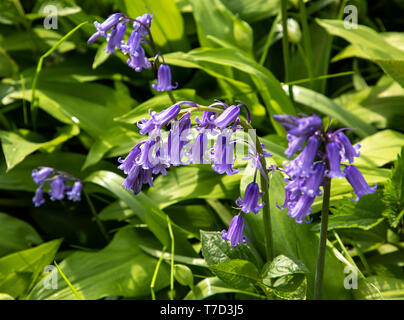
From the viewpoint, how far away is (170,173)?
2977 millimetres

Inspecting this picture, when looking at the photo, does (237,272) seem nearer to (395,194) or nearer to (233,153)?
(233,153)

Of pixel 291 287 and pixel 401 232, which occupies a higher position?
pixel 291 287

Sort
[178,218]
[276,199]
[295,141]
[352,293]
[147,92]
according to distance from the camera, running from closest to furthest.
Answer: [295,141]
[352,293]
[276,199]
[178,218]
[147,92]

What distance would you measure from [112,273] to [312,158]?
1.61m

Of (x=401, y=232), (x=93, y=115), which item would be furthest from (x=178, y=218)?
(x=401, y=232)

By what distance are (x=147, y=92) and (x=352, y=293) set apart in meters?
2.30

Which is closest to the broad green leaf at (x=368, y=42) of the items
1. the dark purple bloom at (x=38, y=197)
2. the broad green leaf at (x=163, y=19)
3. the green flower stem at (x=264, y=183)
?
the broad green leaf at (x=163, y=19)

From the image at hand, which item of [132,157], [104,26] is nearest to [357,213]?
[132,157]

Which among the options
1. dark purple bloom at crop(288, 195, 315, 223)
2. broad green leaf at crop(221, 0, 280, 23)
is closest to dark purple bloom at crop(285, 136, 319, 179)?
dark purple bloom at crop(288, 195, 315, 223)

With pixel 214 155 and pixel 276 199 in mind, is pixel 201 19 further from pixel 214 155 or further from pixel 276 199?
pixel 214 155

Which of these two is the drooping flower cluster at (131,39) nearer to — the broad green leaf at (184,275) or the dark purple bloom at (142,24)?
the dark purple bloom at (142,24)

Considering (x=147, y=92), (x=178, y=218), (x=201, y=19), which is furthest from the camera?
(x=147, y=92)

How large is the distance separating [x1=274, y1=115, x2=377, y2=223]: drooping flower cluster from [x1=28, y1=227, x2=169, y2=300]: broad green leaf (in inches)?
51.0

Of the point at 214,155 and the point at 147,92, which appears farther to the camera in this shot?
the point at 147,92
